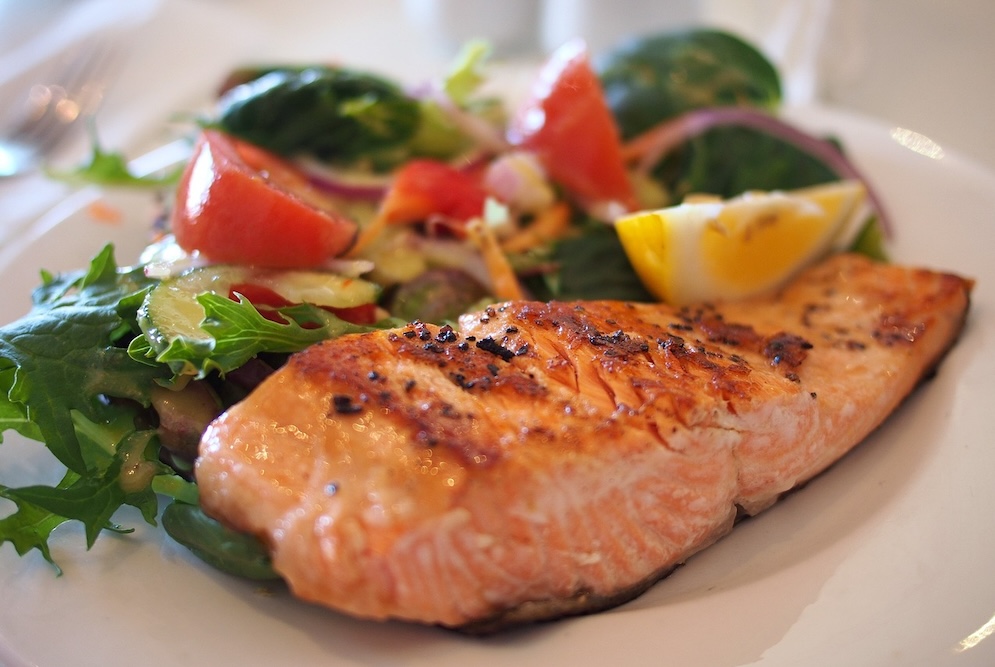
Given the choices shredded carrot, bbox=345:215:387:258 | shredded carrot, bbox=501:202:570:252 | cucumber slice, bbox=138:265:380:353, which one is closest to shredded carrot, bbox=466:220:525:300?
shredded carrot, bbox=501:202:570:252

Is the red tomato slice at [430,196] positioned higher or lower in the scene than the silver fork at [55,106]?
higher

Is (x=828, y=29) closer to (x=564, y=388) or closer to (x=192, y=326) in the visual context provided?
(x=564, y=388)

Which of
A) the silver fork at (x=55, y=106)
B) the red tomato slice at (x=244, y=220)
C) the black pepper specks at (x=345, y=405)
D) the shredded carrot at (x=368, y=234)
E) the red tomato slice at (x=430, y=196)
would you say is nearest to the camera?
the black pepper specks at (x=345, y=405)

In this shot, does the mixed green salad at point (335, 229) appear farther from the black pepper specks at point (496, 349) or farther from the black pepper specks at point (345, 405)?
the black pepper specks at point (496, 349)

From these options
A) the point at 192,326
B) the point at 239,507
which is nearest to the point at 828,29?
the point at 192,326

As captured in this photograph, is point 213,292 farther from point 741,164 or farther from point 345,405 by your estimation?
point 741,164

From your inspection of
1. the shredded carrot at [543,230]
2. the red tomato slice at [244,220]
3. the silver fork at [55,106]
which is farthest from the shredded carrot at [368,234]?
the silver fork at [55,106]
